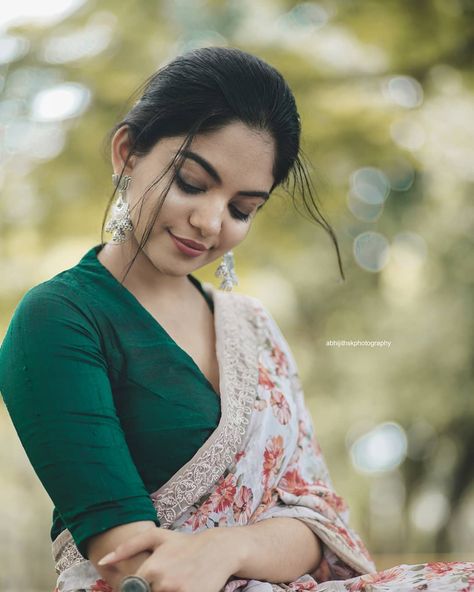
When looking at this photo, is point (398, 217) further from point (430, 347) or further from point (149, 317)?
point (149, 317)

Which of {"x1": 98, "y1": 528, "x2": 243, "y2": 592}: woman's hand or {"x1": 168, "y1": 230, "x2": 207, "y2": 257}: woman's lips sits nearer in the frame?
{"x1": 98, "y1": 528, "x2": 243, "y2": 592}: woman's hand

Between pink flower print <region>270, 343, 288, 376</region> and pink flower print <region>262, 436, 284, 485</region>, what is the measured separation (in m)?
0.17

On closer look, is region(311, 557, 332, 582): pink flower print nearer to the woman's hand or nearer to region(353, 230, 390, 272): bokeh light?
the woman's hand

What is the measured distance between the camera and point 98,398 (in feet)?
3.84

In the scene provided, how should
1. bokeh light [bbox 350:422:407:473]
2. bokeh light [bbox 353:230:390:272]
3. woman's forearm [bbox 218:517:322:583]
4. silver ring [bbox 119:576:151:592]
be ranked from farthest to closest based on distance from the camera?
bokeh light [bbox 350:422:407:473], bokeh light [bbox 353:230:390:272], woman's forearm [bbox 218:517:322:583], silver ring [bbox 119:576:151:592]

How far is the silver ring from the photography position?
105 centimetres

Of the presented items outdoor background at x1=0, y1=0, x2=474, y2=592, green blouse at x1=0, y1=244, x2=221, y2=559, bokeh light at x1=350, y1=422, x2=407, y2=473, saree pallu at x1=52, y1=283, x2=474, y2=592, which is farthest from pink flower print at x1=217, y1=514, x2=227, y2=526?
bokeh light at x1=350, y1=422, x2=407, y2=473

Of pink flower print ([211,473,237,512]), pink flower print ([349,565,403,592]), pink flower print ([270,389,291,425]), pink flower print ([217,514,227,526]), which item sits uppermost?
pink flower print ([270,389,291,425])

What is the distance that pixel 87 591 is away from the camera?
1.21 metres

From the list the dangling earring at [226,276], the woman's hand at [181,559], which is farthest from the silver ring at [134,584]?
the dangling earring at [226,276]

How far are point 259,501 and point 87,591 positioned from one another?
31 cm

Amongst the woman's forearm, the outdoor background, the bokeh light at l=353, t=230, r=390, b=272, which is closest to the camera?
the woman's forearm

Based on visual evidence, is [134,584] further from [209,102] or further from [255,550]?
[209,102]

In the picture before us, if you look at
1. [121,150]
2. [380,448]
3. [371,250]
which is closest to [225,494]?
[121,150]
